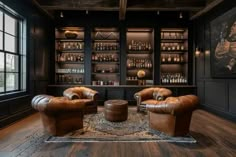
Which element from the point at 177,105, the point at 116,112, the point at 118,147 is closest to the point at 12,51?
the point at 116,112

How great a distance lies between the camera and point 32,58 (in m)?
5.84

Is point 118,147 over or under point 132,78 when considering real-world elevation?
under

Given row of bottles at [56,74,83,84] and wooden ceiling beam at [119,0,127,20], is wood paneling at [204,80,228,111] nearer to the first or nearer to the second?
wooden ceiling beam at [119,0,127,20]

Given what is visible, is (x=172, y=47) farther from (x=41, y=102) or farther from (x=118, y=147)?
(x=41, y=102)

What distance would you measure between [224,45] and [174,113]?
2.94 meters

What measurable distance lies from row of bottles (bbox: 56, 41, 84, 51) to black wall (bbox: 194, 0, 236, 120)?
4345mm

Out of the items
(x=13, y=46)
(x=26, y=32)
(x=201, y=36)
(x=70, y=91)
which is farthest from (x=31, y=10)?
(x=201, y=36)

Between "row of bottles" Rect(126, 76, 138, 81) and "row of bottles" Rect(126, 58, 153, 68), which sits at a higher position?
"row of bottles" Rect(126, 58, 153, 68)

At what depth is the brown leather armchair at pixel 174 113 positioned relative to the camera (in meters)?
3.38

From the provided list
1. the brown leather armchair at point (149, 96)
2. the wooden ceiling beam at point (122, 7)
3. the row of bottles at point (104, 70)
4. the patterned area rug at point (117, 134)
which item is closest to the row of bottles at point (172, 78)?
the brown leather armchair at point (149, 96)

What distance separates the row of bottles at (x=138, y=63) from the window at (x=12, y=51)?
3.71m

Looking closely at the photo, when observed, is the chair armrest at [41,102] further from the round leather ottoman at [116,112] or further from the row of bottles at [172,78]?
the row of bottles at [172,78]

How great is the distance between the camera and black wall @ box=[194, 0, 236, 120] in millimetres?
5078

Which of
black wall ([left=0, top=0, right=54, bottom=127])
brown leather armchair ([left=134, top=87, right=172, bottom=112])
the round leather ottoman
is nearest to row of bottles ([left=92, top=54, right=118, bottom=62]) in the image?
black wall ([left=0, top=0, right=54, bottom=127])
